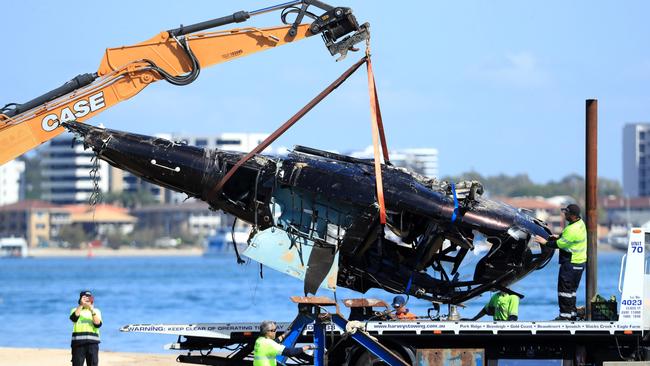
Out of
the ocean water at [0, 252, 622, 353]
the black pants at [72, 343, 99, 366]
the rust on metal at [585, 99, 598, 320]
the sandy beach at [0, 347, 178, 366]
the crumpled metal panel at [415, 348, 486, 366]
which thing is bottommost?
the ocean water at [0, 252, 622, 353]

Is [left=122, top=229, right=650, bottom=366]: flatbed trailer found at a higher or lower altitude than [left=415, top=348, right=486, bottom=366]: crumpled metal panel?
higher

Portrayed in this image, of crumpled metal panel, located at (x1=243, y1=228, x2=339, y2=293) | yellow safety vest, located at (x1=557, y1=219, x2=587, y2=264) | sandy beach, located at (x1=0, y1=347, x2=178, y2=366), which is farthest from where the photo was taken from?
sandy beach, located at (x1=0, y1=347, x2=178, y2=366)

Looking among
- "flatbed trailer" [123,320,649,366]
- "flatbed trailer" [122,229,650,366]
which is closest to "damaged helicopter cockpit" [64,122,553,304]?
"flatbed trailer" [122,229,650,366]

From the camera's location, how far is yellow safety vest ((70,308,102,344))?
66.0 ft

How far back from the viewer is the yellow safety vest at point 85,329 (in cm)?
2012

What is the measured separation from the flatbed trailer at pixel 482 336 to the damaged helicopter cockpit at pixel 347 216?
127 cm

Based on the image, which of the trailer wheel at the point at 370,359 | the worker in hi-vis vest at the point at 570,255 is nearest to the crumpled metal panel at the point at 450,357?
the trailer wheel at the point at 370,359

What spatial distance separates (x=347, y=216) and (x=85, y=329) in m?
4.32

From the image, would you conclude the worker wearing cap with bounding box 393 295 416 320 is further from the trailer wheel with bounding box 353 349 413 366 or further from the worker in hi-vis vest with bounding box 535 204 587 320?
the worker in hi-vis vest with bounding box 535 204 587 320

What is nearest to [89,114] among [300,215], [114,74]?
[114,74]

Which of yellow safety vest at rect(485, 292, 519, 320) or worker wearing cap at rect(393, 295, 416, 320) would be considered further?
yellow safety vest at rect(485, 292, 519, 320)

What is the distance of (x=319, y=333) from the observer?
59.9ft

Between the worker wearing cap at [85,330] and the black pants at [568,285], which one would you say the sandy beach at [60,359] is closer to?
the worker wearing cap at [85,330]

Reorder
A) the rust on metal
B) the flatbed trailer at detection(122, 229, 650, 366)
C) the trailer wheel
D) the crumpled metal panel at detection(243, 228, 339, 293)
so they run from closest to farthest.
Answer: the flatbed trailer at detection(122, 229, 650, 366) → the trailer wheel → the crumpled metal panel at detection(243, 228, 339, 293) → the rust on metal
